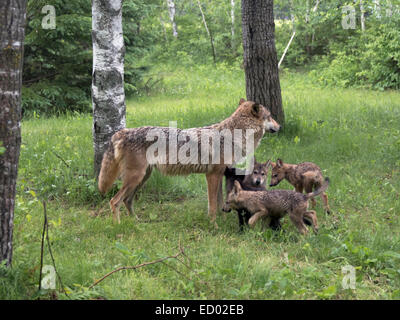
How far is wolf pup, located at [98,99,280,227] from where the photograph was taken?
6266 mm

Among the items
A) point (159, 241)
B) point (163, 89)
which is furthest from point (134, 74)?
point (159, 241)

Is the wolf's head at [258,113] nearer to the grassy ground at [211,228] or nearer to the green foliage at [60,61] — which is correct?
the grassy ground at [211,228]

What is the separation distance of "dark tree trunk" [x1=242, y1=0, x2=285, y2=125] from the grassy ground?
2.40 ft

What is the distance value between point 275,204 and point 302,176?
46.5 inches

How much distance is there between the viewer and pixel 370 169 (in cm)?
814

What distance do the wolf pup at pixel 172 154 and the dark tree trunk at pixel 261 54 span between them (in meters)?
2.71

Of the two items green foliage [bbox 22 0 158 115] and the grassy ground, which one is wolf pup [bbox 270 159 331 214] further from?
green foliage [bbox 22 0 158 115]

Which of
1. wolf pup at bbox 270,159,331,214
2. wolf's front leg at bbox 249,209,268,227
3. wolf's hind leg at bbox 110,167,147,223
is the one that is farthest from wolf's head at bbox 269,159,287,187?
wolf's hind leg at bbox 110,167,147,223

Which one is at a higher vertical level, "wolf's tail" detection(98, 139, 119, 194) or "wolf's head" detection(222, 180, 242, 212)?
"wolf's tail" detection(98, 139, 119, 194)

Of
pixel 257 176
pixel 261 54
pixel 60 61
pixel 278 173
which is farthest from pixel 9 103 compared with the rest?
pixel 60 61

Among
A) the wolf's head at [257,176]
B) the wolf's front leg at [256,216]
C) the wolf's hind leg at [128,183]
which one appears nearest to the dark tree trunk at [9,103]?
the wolf's hind leg at [128,183]

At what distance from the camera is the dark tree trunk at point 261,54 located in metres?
9.17

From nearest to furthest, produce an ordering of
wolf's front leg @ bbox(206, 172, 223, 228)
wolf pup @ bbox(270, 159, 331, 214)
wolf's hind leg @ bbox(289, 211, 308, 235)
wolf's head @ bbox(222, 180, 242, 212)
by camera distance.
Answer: wolf's hind leg @ bbox(289, 211, 308, 235) → wolf's head @ bbox(222, 180, 242, 212) → wolf's front leg @ bbox(206, 172, 223, 228) → wolf pup @ bbox(270, 159, 331, 214)

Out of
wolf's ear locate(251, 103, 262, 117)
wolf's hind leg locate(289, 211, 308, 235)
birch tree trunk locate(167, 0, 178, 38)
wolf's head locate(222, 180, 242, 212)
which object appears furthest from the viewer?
birch tree trunk locate(167, 0, 178, 38)
